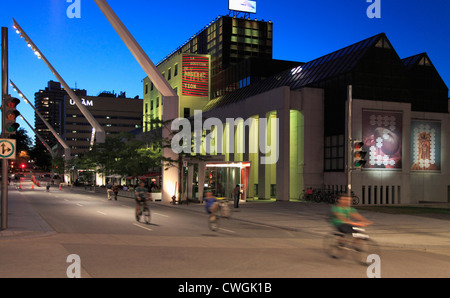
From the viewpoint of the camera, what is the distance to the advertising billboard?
9706 centimetres

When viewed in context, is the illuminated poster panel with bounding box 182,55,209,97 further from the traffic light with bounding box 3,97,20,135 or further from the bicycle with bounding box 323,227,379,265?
the bicycle with bounding box 323,227,379,265

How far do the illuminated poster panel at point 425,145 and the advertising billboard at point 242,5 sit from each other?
62102mm

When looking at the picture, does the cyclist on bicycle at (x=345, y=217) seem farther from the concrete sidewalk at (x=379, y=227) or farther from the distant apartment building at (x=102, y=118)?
the distant apartment building at (x=102, y=118)

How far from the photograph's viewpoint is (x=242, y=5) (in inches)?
3851

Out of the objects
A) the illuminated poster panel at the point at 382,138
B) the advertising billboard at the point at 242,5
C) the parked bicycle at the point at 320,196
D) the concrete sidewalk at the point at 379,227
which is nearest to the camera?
the concrete sidewalk at the point at 379,227

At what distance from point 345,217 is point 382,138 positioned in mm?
28572

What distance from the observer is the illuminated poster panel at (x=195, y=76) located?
7525cm

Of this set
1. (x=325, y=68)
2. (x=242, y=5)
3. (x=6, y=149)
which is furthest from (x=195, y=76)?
(x=6, y=149)

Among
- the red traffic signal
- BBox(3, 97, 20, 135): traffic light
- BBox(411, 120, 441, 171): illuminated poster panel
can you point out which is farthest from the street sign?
BBox(411, 120, 441, 171): illuminated poster panel

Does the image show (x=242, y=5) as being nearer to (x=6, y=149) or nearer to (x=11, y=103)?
(x=11, y=103)

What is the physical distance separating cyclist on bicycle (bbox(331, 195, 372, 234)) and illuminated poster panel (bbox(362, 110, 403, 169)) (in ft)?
89.0

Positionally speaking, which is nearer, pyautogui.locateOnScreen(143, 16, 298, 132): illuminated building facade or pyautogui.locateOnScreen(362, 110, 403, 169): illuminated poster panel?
pyautogui.locateOnScreen(362, 110, 403, 169): illuminated poster panel

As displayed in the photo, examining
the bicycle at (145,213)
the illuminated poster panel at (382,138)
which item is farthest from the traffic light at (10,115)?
the illuminated poster panel at (382,138)

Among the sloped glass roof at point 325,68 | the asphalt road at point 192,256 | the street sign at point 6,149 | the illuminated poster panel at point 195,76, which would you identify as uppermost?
the illuminated poster panel at point 195,76
